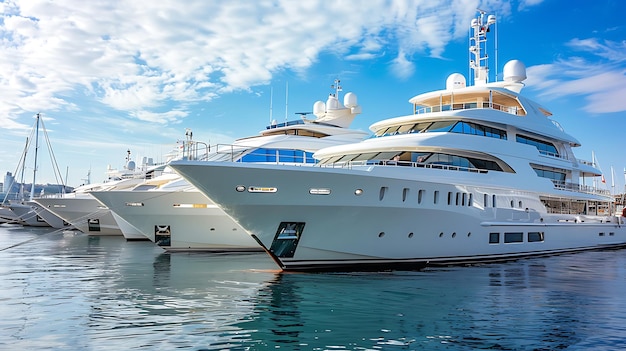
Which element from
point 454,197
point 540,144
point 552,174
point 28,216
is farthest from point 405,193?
point 28,216

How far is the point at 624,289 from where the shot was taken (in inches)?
534

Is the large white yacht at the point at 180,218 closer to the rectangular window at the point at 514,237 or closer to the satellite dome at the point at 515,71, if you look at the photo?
the rectangular window at the point at 514,237

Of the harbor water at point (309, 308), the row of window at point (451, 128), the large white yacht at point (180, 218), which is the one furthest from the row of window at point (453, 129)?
the harbor water at point (309, 308)

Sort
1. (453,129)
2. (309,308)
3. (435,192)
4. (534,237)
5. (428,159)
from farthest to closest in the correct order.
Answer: (534,237), (453,129), (428,159), (435,192), (309,308)

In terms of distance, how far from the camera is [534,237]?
20.4 metres

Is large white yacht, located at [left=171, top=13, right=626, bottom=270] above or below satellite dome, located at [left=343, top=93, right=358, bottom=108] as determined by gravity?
below

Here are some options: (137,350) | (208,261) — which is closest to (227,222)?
(208,261)

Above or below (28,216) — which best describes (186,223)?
above

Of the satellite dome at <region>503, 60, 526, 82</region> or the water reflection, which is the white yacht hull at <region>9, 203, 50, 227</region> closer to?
the satellite dome at <region>503, 60, 526, 82</region>

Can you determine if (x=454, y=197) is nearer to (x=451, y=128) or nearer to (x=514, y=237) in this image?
(x=451, y=128)

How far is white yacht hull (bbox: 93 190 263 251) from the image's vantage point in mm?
21875

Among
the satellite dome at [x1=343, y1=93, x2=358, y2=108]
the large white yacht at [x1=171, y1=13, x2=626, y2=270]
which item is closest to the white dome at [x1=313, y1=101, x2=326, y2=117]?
the satellite dome at [x1=343, y1=93, x2=358, y2=108]

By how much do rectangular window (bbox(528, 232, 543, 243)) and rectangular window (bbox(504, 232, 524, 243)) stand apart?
64 cm

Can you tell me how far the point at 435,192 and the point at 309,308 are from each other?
679cm
